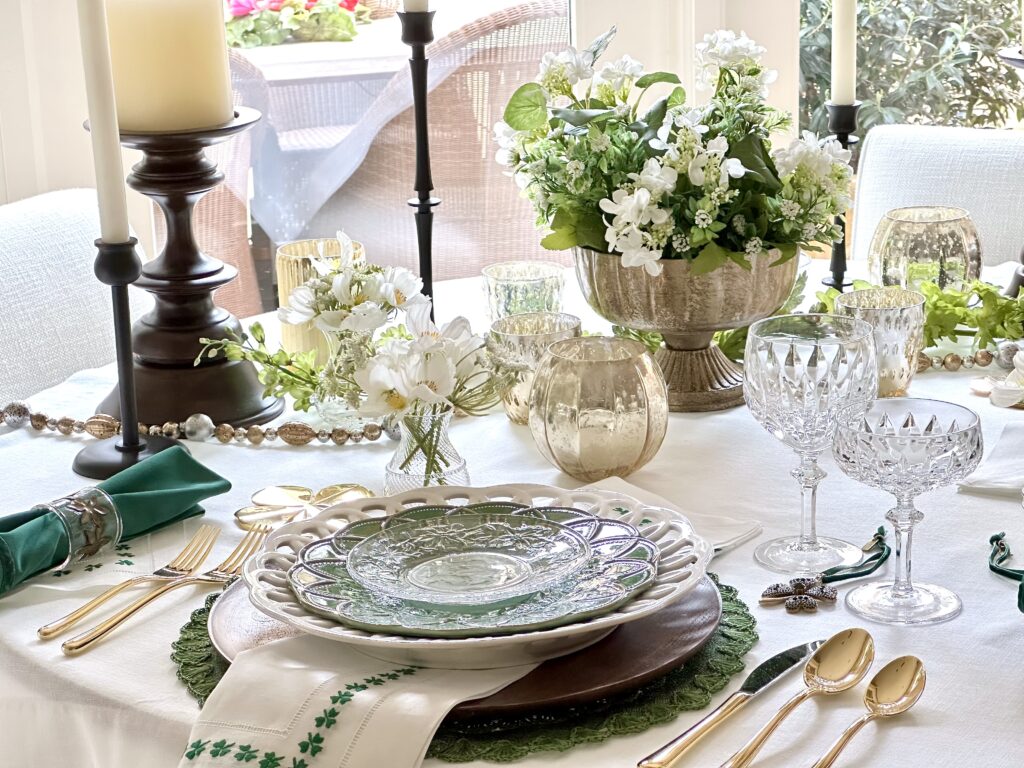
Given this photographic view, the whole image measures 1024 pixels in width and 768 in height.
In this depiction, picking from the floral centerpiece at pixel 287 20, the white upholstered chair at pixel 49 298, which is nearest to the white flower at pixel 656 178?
the white upholstered chair at pixel 49 298

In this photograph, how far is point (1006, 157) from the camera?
2.20 metres

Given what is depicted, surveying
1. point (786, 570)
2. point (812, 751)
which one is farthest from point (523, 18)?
point (812, 751)

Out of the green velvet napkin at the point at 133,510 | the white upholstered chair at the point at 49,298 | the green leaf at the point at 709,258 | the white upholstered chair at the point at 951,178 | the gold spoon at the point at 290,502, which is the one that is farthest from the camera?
the white upholstered chair at the point at 951,178

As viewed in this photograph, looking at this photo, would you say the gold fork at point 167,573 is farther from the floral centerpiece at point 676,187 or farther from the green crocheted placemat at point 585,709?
the floral centerpiece at point 676,187

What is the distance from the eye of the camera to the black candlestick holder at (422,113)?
1.51m

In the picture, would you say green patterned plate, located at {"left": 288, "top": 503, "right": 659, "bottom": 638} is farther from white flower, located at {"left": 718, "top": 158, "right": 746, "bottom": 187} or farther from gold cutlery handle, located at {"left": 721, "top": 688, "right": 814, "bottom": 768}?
white flower, located at {"left": 718, "top": 158, "right": 746, "bottom": 187}

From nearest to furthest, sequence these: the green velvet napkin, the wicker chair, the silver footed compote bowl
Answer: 1. the silver footed compote bowl
2. the green velvet napkin
3. the wicker chair

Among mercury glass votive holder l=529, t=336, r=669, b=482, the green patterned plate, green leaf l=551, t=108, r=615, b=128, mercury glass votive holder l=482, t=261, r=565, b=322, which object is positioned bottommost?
the green patterned plate

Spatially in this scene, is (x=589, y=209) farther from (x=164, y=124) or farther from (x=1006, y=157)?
(x=1006, y=157)

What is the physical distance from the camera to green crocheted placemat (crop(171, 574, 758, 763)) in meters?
0.77

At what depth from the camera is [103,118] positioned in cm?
120

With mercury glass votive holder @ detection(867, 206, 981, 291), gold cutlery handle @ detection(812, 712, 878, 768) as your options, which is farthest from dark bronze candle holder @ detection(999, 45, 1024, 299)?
gold cutlery handle @ detection(812, 712, 878, 768)

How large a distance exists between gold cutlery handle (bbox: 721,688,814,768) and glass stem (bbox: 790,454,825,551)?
0.25 meters

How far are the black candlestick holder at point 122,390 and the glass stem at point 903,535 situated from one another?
2.30ft
